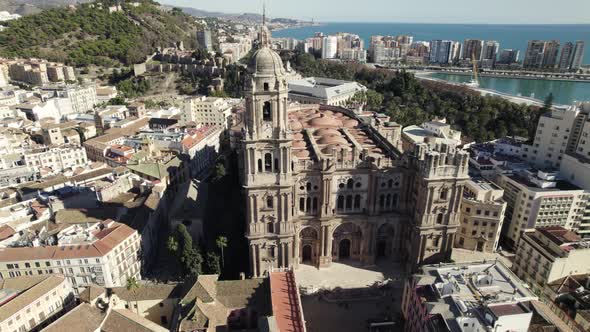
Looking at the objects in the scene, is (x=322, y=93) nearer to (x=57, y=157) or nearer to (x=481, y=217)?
(x=481, y=217)

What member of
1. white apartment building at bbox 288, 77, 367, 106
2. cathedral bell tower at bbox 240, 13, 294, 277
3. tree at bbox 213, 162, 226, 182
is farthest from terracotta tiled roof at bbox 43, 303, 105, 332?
white apartment building at bbox 288, 77, 367, 106

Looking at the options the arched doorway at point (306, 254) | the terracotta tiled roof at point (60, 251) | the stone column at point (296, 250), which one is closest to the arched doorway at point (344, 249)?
the arched doorway at point (306, 254)

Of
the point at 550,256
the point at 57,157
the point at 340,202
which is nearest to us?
the point at 550,256

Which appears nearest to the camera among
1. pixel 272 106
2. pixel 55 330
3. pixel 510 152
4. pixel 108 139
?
pixel 55 330

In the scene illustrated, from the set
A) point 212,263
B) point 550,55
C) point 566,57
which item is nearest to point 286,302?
point 212,263

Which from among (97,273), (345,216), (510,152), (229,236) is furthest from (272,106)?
(510,152)

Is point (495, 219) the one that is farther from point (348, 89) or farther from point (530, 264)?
point (348, 89)

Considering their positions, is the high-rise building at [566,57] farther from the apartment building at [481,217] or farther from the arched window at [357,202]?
the arched window at [357,202]
